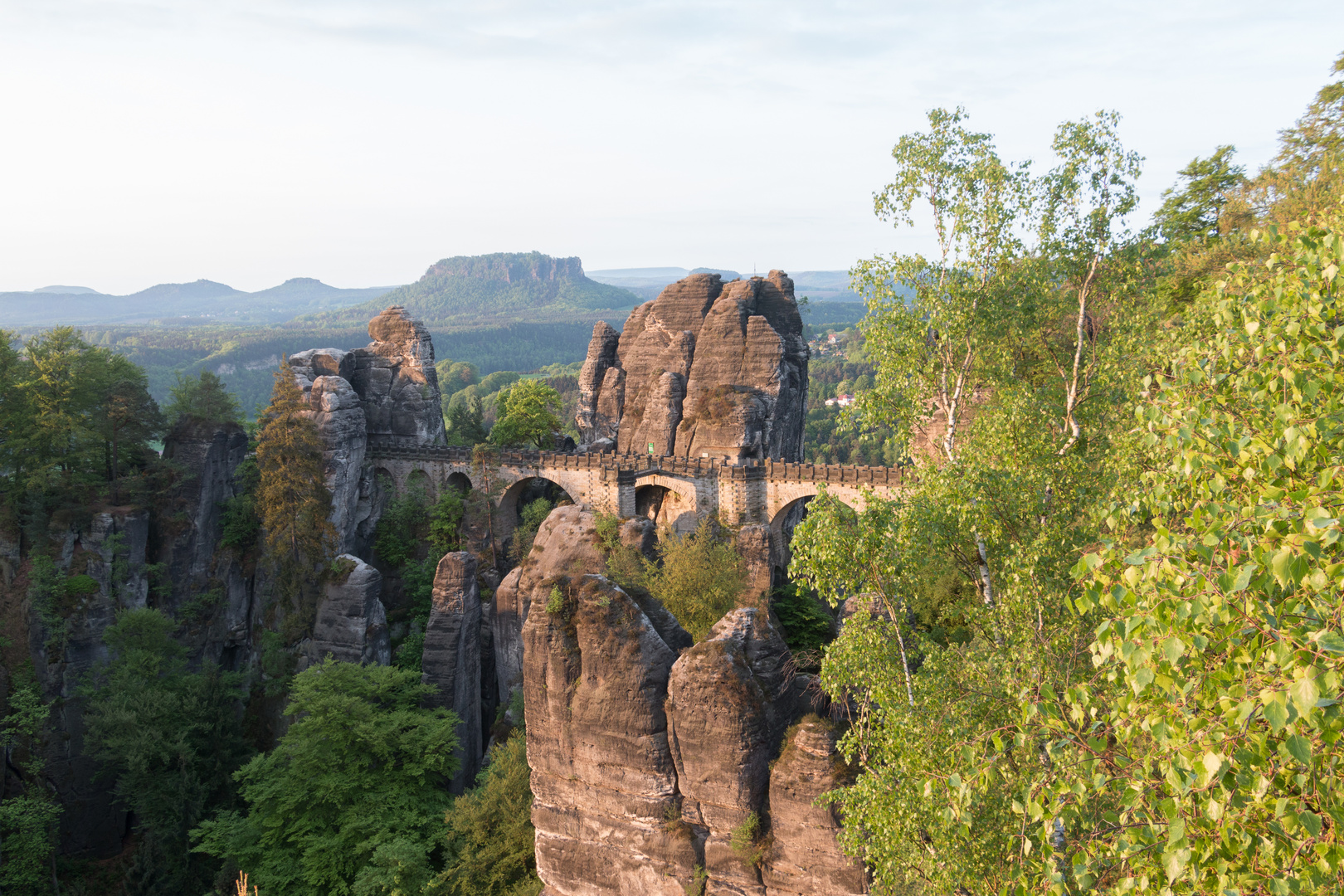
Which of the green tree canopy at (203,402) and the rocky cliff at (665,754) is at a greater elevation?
the green tree canopy at (203,402)

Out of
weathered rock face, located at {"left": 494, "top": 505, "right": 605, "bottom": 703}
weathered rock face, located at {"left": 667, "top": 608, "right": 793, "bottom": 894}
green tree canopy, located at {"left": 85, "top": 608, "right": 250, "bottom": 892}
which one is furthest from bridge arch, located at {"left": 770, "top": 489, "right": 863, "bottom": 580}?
weathered rock face, located at {"left": 667, "top": 608, "right": 793, "bottom": 894}

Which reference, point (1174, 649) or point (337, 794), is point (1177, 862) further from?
point (337, 794)

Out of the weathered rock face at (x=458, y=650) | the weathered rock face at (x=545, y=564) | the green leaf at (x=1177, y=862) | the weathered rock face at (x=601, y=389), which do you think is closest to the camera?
the green leaf at (x=1177, y=862)

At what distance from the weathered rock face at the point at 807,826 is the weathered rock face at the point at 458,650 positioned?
57.5 feet

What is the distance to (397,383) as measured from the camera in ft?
169

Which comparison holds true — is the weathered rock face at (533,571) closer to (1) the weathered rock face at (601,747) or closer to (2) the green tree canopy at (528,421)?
(1) the weathered rock face at (601,747)

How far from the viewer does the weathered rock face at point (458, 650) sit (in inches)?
1152

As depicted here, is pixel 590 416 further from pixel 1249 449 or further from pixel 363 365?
pixel 1249 449

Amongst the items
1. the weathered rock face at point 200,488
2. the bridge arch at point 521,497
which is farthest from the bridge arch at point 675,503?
the weathered rock face at point 200,488

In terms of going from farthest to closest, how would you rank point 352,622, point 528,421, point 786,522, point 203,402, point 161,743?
point 528,421 < point 786,522 < point 203,402 < point 352,622 < point 161,743

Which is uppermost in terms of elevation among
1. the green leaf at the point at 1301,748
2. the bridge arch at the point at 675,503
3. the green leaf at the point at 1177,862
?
the green leaf at the point at 1301,748

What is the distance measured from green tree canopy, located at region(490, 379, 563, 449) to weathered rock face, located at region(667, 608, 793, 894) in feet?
129

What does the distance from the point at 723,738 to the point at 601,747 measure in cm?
275

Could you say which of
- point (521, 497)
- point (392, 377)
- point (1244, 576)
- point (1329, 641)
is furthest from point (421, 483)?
point (1329, 641)
